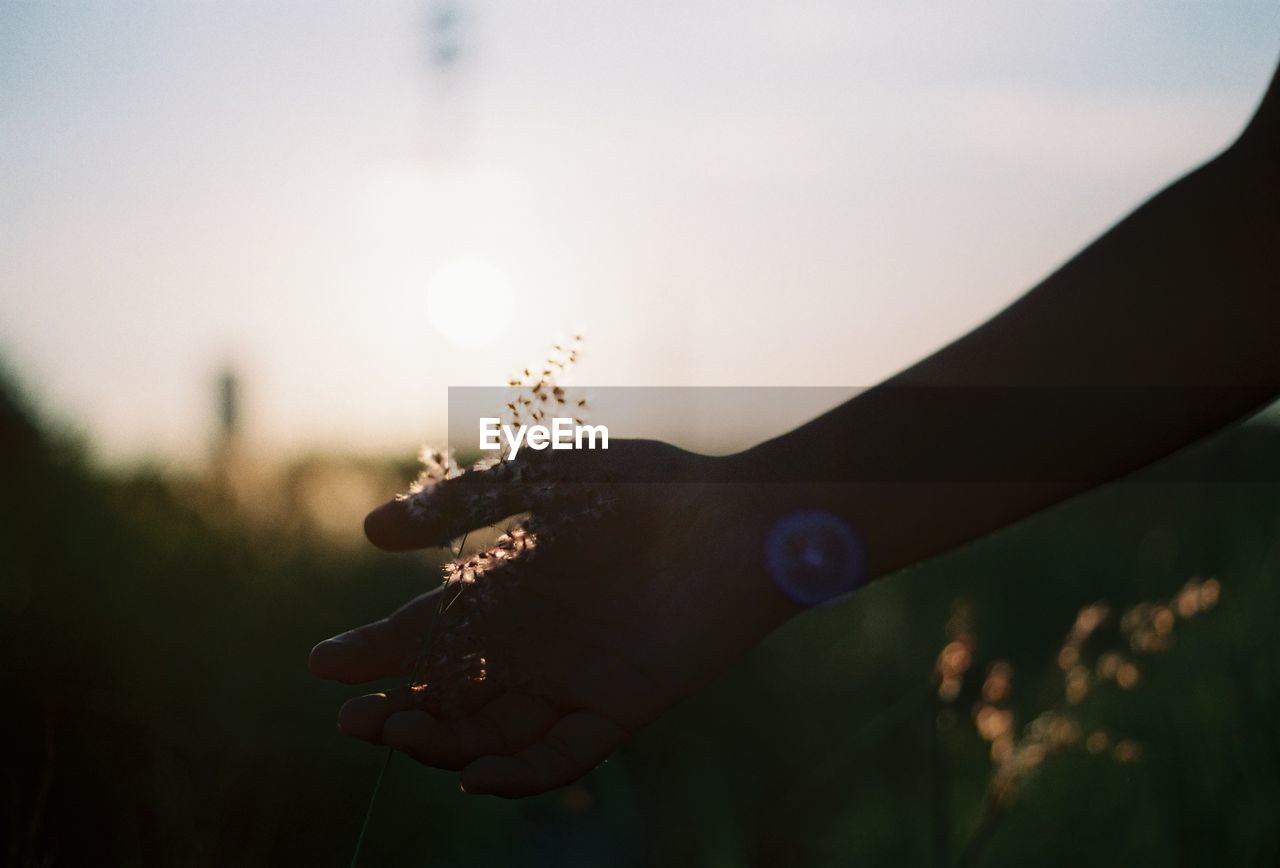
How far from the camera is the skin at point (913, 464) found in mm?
2568

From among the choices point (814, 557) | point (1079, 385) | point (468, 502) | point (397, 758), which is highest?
point (1079, 385)

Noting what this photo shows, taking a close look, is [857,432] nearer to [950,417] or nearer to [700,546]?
[950,417]

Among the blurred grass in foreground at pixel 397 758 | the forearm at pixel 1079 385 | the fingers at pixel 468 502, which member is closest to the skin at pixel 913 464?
the forearm at pixel 1079 385

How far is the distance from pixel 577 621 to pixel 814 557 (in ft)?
2.08

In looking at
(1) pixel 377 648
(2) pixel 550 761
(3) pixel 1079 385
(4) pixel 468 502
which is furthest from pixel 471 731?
(3) pixel 1079 385

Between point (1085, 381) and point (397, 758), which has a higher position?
point (1085, 381)

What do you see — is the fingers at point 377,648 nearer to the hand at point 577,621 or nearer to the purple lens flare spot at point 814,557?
the hand at point 577,621

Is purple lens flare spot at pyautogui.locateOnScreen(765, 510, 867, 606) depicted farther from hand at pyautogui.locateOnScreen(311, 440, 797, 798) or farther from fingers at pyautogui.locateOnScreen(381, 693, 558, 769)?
fingers at pyautogui.locateOnScreen(381, 693, 558, 769)

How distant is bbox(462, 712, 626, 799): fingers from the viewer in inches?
83.0

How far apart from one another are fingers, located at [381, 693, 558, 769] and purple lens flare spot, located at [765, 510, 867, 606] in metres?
0.75

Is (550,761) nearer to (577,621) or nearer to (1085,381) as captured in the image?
(577,621)

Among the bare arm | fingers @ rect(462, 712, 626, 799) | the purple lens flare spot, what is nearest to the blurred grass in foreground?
the purple lens flare spot

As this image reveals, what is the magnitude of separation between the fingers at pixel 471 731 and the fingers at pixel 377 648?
20 cm

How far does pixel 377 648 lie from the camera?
8.12 feet
